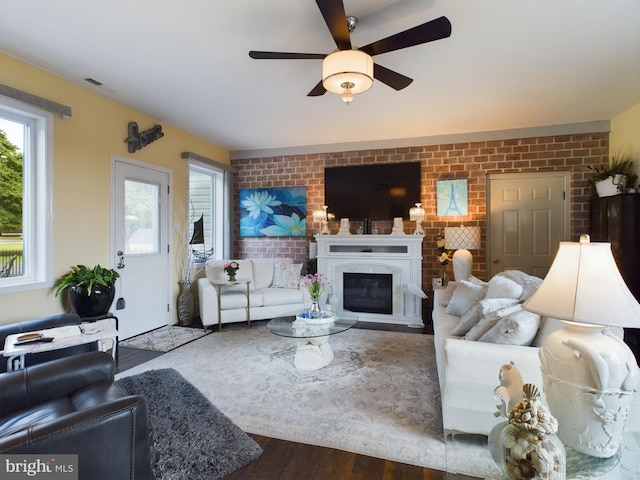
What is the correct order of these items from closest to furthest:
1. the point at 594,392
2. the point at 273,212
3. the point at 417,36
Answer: the point at 594,392
the point at 417,36
the point at 273,212

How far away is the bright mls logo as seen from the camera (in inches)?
39.1

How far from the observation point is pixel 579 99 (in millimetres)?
3559

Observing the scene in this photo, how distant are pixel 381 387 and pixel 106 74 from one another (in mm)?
3623

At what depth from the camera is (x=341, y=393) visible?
2.48m

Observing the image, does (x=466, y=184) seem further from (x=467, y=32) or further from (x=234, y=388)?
(x=234, y=388)

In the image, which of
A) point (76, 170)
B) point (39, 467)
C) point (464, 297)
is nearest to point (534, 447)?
point (39, 467)

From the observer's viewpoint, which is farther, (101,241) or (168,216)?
(168,216)

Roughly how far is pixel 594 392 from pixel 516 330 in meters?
0.70

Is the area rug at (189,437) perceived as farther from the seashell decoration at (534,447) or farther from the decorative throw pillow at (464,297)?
the decorative throw pillow at (464,297)

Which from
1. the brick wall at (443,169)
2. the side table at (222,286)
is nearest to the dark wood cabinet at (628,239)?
the brick wall at (443,169)

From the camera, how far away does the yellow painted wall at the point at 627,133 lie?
3.74 m

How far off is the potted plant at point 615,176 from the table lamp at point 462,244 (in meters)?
1.45

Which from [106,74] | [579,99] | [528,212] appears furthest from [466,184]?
[106,74]

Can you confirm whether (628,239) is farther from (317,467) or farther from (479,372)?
(317,467)
